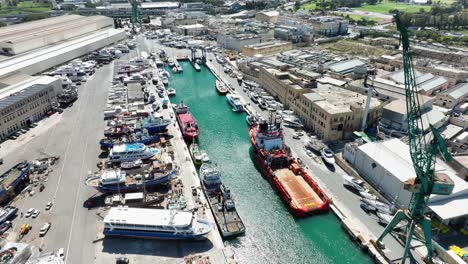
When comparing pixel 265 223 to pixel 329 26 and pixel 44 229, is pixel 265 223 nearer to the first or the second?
pixel 44 229

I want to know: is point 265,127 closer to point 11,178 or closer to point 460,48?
point 11,178

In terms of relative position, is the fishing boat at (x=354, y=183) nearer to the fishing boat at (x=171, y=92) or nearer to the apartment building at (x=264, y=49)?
the fishing boat at (x=171, y=92)

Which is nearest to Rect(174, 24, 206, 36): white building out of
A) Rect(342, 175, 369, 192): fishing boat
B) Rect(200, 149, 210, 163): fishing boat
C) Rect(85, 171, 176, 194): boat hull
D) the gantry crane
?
Rect(200, 149, 210, 163): fishing boat

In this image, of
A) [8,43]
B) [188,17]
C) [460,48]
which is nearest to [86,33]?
[8,43]

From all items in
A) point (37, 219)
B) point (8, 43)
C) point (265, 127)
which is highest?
point (8, 43)

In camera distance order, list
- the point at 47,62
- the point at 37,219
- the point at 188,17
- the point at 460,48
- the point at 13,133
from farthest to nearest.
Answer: the point at 188,17 < the point at 460,48 < the point at 47,62 < the point at 13,133 < the point at 37,219

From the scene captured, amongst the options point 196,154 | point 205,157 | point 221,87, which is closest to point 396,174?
point 205,157

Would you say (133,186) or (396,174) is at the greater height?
(396,174)
